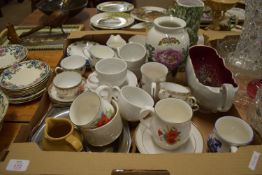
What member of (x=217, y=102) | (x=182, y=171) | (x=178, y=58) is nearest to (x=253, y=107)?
(x=217, y=102)

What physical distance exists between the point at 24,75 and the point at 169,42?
52 cm

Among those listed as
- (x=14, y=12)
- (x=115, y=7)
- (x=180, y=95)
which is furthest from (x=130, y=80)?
(x=14, y=12)

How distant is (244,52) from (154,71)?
367 mm

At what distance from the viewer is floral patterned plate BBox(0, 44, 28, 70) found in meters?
1.00

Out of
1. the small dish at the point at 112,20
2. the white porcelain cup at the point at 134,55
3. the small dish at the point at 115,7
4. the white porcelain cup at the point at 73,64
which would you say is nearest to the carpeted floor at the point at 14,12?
the small dish at the point at 115,7

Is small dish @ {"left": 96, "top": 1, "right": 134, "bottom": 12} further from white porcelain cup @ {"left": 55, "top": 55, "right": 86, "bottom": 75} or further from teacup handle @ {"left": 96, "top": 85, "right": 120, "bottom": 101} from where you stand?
teacup handle @ {"left": 96, "top": 85, "right": 120, "bottom": 101}

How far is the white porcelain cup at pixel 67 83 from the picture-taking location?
0.77 metres

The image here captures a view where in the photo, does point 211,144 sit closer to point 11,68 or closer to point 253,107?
point 253,107

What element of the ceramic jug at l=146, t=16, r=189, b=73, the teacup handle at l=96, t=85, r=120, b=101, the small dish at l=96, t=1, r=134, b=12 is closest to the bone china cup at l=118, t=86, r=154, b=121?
the teacup handle at l=96, t=85, r=120, b=101

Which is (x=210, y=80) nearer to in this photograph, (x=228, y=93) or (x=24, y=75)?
(x=228, y=93)

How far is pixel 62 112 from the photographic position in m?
0.75

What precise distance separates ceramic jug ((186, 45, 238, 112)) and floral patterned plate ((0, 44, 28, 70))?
2.14 feet

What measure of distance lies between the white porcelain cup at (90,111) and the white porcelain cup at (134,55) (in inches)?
8.9

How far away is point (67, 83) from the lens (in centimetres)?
82
